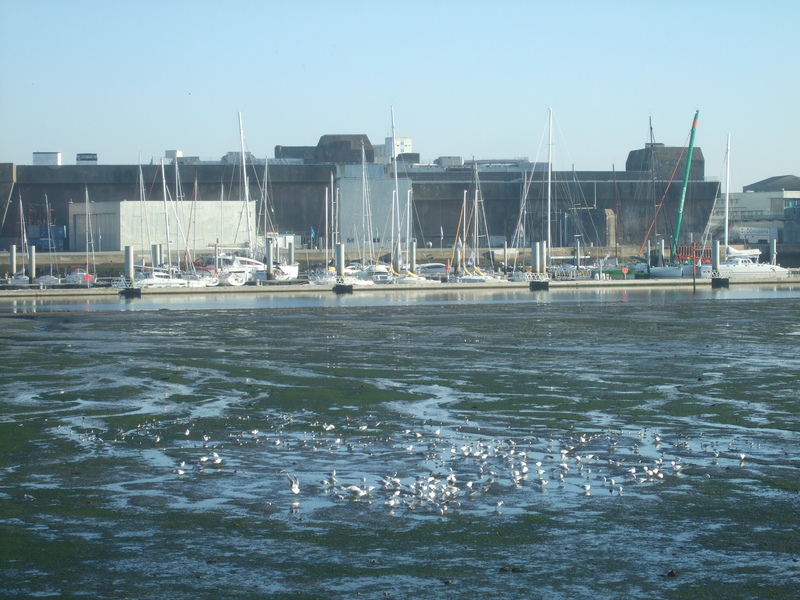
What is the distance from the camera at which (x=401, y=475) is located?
42.2 feet

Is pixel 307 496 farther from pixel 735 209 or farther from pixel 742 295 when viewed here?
pixel 735 209

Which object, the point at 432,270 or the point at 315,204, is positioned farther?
the point at 315,204

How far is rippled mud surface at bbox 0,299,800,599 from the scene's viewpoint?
9.30m

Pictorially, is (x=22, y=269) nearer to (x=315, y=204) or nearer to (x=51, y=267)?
(x=51, y=267)

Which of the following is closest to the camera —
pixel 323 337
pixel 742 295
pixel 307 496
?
pixel 307 496

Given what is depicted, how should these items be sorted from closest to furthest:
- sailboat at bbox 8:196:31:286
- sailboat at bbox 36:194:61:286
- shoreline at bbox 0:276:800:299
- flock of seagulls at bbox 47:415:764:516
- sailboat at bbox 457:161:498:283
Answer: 1. flock of seagulls at bbox 47:415:764:516
2. shoreline at bbox 0:276:800:299
3. sailboat at bbox 36:194:61:286
4. sailboat at bbox 8:196:31:286
5. sailboat at bbox 457:161:498:283

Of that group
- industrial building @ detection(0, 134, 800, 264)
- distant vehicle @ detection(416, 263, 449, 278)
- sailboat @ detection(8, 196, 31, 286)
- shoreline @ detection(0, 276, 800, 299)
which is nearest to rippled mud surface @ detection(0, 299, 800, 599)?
shoreline @ detection(0, 276, 800, 299)

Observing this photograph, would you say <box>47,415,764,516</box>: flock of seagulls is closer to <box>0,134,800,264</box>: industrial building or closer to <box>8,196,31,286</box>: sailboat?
<box>8,196,31,286</box>: sailboat

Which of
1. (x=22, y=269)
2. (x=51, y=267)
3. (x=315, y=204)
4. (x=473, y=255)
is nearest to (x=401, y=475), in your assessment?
(x=473, y=255)

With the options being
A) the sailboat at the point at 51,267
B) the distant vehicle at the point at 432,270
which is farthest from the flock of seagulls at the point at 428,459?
the distant vehicle at the point at 432,270

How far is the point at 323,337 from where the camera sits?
31.9m

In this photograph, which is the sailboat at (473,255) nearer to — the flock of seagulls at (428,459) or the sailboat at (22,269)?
the sailboat at (22,269)

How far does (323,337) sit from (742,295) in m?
33.2

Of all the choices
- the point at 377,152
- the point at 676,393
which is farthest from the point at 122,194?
Answer: the point at 676,393
